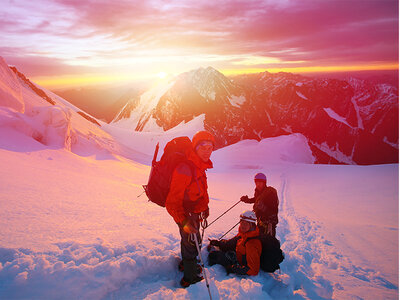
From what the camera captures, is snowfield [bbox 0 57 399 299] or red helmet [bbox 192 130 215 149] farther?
red helmet [bbox 192 130 215 149]

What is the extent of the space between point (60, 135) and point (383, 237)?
69.0 ft

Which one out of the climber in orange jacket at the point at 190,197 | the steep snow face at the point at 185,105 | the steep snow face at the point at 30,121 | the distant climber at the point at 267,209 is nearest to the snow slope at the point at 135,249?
the climber in orange jacket at the point at 190,197

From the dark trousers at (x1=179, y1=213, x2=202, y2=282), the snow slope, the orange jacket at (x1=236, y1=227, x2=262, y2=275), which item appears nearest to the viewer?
the snow slope

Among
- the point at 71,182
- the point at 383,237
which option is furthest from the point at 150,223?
the point at 383,237

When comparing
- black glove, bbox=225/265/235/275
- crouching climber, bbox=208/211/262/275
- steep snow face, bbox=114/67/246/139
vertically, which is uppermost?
steep snow face, bbox=114/67/246/139

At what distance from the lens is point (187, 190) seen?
3.53 metres

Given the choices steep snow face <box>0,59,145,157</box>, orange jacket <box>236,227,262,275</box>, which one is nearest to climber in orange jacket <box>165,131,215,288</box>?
orange jacket <box>236,227,262,275</box>

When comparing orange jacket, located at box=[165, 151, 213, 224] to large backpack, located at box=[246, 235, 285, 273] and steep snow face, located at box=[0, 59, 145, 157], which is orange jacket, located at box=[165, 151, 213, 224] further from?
steep snow face, located at box=[0, 59, 145, 157]

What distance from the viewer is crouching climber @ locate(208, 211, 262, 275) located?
4117mm

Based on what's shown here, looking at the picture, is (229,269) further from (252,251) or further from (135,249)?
(135,249)

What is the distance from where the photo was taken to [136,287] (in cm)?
349

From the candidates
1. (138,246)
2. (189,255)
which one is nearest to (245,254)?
(189,255)

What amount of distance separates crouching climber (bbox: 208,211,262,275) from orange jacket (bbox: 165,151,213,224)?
1.02 m

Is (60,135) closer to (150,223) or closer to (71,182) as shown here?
(71,182)
